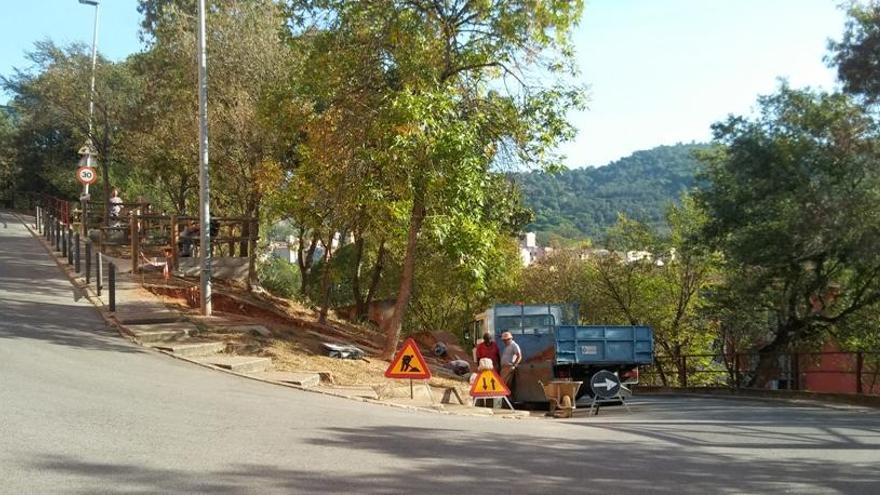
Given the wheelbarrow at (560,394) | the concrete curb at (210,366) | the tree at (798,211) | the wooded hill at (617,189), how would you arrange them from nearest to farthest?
1. the concrete curb at (210,366)
2. the wheelbarrow at (560,394)
3. the tree at (798,211)
4. the wooded hill at (617,189)

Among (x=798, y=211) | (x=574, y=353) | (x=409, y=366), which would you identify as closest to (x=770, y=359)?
(x=798, y=211)

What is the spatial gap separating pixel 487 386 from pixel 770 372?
1732cm

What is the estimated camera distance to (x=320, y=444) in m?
8.30

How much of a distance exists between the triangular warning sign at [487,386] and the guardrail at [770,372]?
14.7 m

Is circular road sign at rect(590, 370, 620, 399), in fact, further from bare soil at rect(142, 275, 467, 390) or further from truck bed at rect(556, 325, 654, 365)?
truck bed at rect(556, 325, 654, 365)

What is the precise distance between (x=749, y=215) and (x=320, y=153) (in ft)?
44.6

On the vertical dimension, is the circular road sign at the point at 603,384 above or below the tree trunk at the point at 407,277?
below

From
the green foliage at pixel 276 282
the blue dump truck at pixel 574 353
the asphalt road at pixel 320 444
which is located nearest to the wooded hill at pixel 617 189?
the green foliage at pixel 276 282

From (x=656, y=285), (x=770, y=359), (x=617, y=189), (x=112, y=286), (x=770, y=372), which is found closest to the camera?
(x=112, y=286)

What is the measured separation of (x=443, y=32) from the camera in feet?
55.4

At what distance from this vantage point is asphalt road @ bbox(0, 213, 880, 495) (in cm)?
675

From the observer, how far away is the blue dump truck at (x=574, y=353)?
19.3 m

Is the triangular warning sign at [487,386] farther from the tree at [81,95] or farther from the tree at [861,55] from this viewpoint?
the tree at [81,95]

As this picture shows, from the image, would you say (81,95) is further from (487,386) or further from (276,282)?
(487,386)
